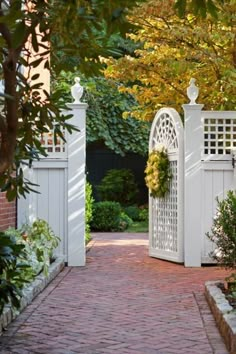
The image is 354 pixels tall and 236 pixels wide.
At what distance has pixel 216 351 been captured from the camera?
4938mm

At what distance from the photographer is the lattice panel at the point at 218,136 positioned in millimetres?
10500

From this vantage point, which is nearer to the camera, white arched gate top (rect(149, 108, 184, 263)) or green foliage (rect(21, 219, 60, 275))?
green foliage (rect(21, 219, 60, 275))

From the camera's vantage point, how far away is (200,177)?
34.2 feet

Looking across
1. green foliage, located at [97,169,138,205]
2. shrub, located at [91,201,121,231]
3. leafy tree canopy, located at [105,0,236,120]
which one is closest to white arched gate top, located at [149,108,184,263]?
leafy tree canopy, located at [105,0,236,120]

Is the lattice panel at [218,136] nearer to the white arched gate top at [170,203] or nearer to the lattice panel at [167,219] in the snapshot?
the white arched gate top at [170,203]

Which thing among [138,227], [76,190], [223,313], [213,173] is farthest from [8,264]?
[138,227]

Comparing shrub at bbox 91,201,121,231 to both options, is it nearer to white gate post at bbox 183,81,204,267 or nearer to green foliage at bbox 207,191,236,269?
white gate post at bbox 183,81,204,267

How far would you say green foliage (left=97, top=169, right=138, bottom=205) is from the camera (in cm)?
2073

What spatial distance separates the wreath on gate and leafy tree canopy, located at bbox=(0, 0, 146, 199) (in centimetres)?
650

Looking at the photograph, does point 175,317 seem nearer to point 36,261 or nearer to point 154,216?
point 36,261

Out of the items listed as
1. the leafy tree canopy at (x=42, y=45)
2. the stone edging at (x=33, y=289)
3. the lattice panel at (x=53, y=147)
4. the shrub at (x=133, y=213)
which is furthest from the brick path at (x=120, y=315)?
the shrub at (x=133, y=213)

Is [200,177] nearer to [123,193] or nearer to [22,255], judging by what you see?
[22,255]

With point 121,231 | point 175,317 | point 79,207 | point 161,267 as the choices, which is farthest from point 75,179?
point 121,231

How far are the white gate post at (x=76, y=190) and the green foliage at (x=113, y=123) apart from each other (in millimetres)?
9311
